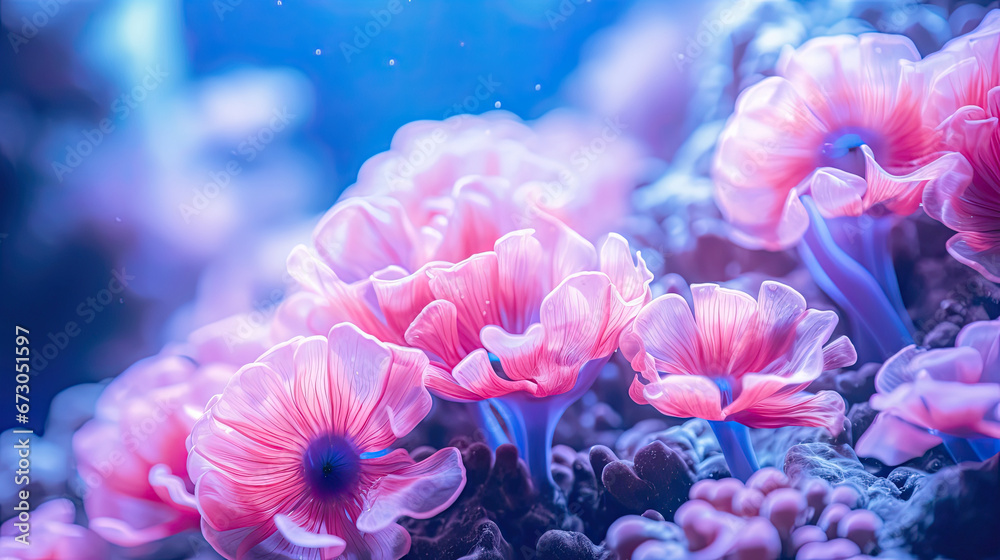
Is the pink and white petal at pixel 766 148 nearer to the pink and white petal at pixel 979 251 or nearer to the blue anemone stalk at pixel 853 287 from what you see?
the blue anemone stalk at pixel 853 287

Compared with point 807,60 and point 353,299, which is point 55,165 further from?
point 807,60

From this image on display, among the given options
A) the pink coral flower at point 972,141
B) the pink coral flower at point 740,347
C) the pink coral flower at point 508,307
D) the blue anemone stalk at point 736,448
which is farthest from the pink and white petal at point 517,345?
the pink coral flower at point 972,141

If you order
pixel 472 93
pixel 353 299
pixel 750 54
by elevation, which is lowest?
pixel 353 299

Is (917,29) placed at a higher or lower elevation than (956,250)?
higher

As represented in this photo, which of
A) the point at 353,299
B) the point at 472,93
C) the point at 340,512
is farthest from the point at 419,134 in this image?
the point at 340,512

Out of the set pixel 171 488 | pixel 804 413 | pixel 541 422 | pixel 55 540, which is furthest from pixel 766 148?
pixel 55 540
